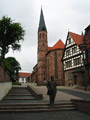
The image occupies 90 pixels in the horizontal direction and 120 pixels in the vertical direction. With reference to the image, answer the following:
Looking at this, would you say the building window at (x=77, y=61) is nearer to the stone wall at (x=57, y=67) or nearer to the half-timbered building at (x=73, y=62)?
the half-timbered building at (x=73, y=62)

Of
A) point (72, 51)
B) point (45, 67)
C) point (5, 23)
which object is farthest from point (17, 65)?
point (5, 23)

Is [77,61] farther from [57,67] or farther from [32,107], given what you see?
[57,67]

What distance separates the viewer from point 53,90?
29.9 feet

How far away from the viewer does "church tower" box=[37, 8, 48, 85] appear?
61.9 meters

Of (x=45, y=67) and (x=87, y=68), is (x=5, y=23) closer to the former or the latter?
(x=87, y=68)

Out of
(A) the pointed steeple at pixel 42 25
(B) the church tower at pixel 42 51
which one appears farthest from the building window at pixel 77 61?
(A) the pointed steeple at pixel 42 25

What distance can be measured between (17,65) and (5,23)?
33.6m

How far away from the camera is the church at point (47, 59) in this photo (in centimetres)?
5434

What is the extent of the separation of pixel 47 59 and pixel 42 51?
5.55m

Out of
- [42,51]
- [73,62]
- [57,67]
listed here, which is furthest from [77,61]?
[42,51]

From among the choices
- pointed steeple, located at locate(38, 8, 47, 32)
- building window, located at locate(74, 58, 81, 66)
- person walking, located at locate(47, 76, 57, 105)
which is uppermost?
pointed steeple, located at locate(38, 8, 47, 32)

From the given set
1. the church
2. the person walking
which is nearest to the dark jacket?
the person walking

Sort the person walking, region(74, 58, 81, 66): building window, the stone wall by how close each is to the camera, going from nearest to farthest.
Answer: the person walking
region(74, 58, 81, 66): building window
the stone wall

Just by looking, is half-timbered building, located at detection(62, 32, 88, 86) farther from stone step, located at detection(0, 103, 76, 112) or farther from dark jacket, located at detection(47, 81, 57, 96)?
dark jacket, located at detection(47, 81, 57, 96)
